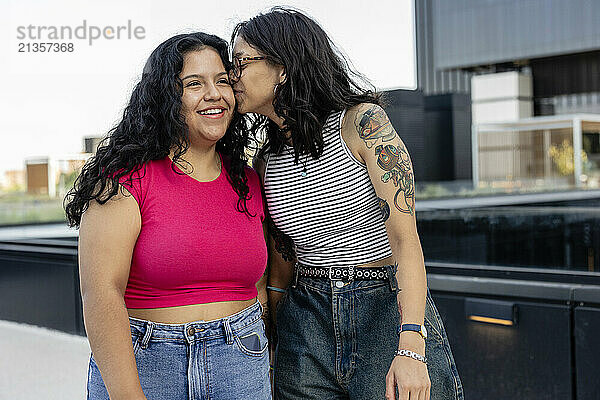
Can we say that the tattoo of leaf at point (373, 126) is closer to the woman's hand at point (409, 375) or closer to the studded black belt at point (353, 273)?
the studded black belt at point (353, 273)

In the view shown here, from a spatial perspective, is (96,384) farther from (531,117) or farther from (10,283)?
(531,117)

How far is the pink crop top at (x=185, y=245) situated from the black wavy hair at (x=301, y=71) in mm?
232

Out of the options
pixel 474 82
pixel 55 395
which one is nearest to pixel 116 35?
pixel 55 395

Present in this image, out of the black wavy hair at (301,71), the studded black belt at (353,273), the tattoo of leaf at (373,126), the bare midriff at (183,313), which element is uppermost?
the black wavy hair at (301,71)

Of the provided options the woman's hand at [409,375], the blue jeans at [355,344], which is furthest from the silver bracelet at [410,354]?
the blue jeans at [355,344]

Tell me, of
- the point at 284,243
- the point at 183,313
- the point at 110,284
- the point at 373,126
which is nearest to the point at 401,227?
the point at 373,126

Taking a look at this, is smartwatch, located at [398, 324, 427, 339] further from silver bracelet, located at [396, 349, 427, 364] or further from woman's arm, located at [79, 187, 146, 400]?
woman's arm, located at [79, 187, 146, 400]

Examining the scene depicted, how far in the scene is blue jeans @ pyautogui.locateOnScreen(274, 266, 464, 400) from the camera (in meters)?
1.56

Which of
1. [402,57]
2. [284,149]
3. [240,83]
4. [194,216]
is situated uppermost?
[402,57]

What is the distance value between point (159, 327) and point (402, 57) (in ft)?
8.97

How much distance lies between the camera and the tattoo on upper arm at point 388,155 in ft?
4.83

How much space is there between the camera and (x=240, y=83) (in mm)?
1537

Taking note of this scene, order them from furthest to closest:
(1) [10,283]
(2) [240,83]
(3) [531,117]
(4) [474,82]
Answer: (4) [474,82]
(3) [531,117]
(1) [10,283]
(2) [240,83]

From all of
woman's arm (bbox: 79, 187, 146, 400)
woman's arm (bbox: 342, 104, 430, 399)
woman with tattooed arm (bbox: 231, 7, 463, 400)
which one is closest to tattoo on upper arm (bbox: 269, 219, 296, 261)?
woman with tattooed arm (bbox: 231, 7, 463, 400)
